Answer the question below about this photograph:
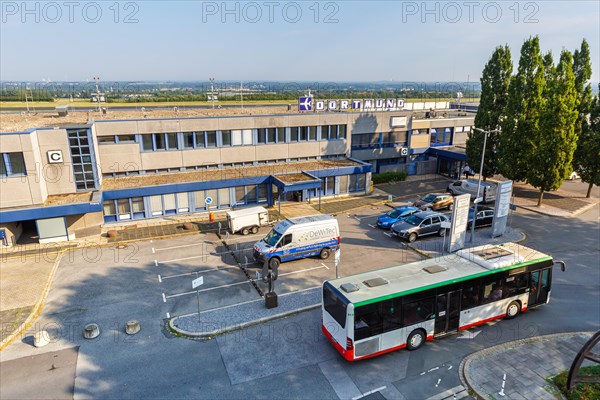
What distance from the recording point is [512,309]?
696 inches

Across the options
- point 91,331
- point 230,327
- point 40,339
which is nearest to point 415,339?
point 230,327

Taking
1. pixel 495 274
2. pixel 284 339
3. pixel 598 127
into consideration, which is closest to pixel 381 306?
pixel 284 339

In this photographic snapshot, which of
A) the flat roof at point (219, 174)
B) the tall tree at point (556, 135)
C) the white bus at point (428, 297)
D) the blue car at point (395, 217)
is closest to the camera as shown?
the white bus at point (428, 297)

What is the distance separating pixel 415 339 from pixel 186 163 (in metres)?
26.0

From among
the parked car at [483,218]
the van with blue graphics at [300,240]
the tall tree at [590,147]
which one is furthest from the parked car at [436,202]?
the tall tree at [590,147]

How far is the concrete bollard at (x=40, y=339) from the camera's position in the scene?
16219 mm

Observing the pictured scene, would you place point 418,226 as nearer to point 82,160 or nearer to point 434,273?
point 434,273

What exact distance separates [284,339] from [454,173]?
3667cm

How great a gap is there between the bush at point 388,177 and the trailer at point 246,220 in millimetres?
17779

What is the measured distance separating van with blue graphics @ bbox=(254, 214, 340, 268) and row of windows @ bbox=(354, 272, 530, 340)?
9602mm

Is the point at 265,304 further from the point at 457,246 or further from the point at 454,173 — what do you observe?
the point at 454,173

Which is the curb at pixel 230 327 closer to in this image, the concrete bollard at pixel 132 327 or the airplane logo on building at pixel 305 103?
the concrete bollard at pixel 132 327

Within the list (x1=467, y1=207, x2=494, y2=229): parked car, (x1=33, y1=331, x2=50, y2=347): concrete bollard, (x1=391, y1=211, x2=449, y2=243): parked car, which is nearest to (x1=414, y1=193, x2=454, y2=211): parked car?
(x1=467, y1=207, x2=494, y2=229): parked car

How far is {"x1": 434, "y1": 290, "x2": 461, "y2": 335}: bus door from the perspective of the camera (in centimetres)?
1570
